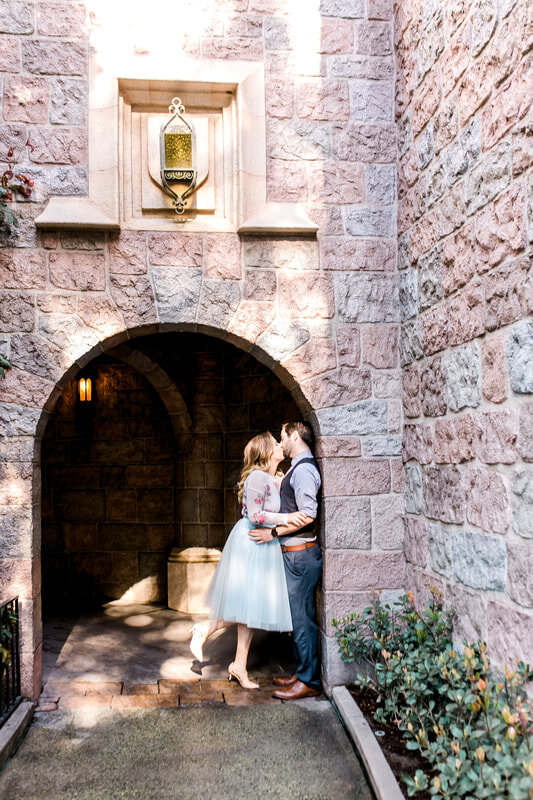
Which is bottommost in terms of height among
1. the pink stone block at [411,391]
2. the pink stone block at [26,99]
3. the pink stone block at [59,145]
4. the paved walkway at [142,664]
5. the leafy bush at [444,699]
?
the paved walkway at [142,664]

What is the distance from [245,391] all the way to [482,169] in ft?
12.3

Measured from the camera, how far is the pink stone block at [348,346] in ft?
12.9

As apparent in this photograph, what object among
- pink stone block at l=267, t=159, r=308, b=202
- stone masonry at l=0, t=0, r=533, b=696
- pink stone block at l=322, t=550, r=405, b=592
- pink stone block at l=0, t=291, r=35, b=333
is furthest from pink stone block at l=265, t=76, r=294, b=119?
pink stone block at l=322, t=550, r=405, b=592

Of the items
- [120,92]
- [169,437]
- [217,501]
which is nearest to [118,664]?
[217,501]

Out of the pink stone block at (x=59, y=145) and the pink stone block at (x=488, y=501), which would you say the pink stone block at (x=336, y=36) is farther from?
the pink stone block at (x=488, y=501)

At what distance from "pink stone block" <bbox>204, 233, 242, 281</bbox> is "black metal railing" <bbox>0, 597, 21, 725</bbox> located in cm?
211

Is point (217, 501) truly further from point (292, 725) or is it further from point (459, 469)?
point (459, 469)

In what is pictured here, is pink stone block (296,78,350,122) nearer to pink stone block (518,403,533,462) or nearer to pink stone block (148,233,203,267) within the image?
pink stone block (148,233,203,267)

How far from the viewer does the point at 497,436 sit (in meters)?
2.74

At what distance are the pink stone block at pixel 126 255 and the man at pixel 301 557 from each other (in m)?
1.30

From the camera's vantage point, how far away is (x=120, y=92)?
12.7 feet

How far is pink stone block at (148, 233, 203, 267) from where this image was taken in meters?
3.83

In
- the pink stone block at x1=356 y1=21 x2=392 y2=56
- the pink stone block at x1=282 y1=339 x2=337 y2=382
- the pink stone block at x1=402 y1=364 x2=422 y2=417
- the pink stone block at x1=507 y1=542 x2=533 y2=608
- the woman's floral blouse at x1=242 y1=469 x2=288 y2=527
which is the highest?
the pink stone block at x1=356 y1=21 x2=392 y2=56

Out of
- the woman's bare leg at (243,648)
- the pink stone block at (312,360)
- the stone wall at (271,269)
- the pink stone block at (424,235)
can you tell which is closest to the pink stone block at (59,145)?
the stone wall at (271,269)
